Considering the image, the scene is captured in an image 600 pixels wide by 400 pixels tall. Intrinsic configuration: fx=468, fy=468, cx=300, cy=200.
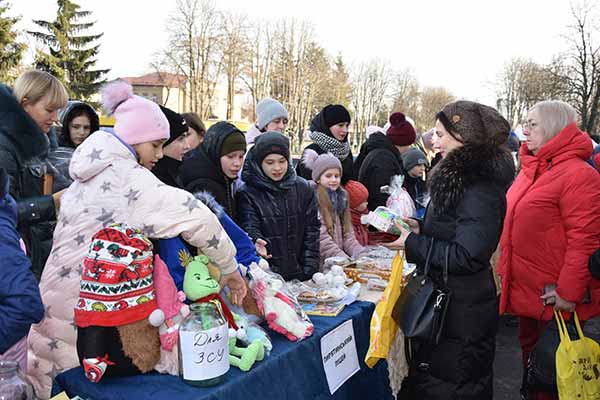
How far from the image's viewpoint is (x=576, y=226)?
268cm

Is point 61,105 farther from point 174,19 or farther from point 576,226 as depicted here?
point 174,19

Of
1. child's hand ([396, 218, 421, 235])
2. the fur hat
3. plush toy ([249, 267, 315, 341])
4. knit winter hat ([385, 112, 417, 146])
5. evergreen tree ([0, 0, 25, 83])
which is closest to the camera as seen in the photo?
plush toy ([249, 267, 315, 341])

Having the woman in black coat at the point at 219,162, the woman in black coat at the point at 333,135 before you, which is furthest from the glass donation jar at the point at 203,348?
the woman in black coat at the point at 333,135

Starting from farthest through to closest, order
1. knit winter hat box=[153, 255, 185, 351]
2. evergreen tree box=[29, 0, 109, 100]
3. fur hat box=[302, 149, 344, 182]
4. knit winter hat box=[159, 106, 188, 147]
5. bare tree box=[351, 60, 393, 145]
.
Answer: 1. bare tree box=[351, 60, 393, 145]
2. evergreen tree box=[29, 0, 109, 100]
3. fur hat box=[302, 149, 344, 182]
4. knit winter hat box=[159, 106, 188, 147]
5. knit winter hat box=[153, 255, 185, 351]

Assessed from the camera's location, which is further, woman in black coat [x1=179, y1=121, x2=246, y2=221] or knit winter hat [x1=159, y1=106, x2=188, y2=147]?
woman in black coat [x1=179, y1=121, x2=246, y2=221]

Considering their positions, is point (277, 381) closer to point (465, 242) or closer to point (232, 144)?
point (465, 242)

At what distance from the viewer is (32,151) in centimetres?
252

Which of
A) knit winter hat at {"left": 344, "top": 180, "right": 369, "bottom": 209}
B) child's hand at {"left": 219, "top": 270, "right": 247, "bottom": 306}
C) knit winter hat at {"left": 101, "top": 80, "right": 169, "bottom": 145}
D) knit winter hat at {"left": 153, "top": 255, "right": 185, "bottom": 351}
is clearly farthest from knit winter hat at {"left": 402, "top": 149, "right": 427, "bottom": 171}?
knit winter hat at {"left": 153, "top": 255, "right": 185, "bottom": 351}

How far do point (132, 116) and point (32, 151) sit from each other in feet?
3.53

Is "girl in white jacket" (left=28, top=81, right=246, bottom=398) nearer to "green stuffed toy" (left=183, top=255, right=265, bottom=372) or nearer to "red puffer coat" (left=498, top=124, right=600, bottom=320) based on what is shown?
"green stuffed toy" (left=183, top=255, right=265, bottom=372)

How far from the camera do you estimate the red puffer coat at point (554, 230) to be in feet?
8.78

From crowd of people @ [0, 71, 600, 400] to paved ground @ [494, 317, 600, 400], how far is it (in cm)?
83

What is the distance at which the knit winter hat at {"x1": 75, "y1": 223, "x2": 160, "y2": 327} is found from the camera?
140 centimetres

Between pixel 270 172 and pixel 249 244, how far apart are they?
0.81 meters
